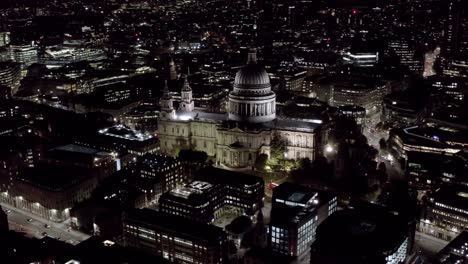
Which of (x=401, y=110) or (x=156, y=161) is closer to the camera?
(x=156, y=161)

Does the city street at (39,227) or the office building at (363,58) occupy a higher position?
the office building at (363,58)

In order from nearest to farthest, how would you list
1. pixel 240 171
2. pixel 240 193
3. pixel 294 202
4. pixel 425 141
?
pixel 294 202, pixel 240 193, pixel 240 171, pixel 425 141

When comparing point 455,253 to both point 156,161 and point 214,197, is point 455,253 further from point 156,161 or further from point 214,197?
point 156,161

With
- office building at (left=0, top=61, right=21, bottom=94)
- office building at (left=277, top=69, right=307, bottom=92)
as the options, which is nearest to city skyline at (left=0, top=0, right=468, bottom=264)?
office building at (left=277, top=69, right=307, bottom=92)

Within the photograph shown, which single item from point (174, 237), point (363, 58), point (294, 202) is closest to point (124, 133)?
point (174, 237)

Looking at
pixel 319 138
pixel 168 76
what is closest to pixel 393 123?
pixel 319 138

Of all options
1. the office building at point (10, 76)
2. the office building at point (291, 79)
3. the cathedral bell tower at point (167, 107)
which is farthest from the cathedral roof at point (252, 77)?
the office building at point (10, 76)

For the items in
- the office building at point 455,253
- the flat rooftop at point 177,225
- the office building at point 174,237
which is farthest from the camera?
the flat rooftop at point 177,225

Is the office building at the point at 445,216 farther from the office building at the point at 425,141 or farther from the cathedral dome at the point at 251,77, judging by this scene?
the cathedral dome at the point at 251,77
